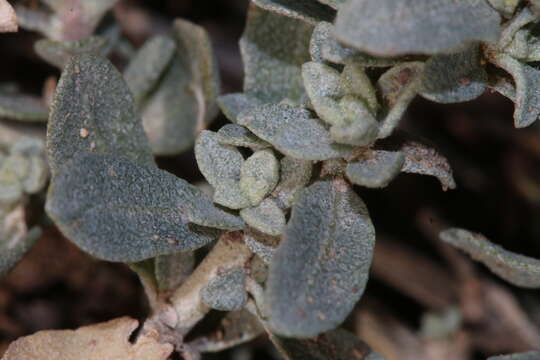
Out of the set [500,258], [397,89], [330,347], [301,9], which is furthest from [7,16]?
[500,258]

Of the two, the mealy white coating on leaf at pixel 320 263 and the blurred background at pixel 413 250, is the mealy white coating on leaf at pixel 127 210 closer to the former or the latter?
the mealy white coating on leaf at pixel 320 263

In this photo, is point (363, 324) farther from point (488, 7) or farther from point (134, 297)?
point (488, 7)

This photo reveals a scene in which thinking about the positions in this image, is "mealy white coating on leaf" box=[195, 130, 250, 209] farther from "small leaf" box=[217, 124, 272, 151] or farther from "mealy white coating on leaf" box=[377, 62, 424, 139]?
"mealy white coating on leaf" box=[377, 62, 424, 139]

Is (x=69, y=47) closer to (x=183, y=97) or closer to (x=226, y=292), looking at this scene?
(x=183, y=97)

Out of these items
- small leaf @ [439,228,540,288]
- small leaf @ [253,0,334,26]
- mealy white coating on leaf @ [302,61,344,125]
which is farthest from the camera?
small leaf @ [439,228,540,288]

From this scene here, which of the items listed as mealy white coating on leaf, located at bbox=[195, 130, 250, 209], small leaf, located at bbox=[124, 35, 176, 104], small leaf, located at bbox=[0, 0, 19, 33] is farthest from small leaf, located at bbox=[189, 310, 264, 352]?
small leaf, located at bbox=[0, 0, 19, 33]

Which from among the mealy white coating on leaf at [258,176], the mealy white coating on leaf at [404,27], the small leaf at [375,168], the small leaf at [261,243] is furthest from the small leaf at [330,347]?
the mealy white coating on leaf at [404,27]

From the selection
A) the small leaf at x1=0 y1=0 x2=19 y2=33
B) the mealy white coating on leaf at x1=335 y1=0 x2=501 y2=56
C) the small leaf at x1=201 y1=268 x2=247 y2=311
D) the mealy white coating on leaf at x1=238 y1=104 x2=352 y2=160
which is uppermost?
the mealy white coating on leaf at x1=335 y1=0 x2=501 y2=56

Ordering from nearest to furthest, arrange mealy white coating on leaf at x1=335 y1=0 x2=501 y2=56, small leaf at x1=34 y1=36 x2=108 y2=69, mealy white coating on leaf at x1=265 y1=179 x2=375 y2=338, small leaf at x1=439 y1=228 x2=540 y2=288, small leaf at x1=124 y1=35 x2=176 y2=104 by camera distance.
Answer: mealy white coating on leaf at x1=335 y1=0 x2=501 y2=56
mealy white coating on leaf at x1=265 y1=179 x2=375 y2=338
small leaf at x1=439 y1=228 x2=540 y2=288
small leaf at x1=34 y1=36 x2=108 y2=69
small leaf at x1=124 y1=35 x2=176 y2=104
